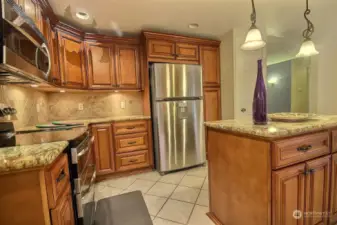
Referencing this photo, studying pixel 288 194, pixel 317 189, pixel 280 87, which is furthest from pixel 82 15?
pixel 280 87

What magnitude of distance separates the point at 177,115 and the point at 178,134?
0.98ft

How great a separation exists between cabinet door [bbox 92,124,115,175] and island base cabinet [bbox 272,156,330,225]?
205 cm

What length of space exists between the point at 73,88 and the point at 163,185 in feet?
5.95

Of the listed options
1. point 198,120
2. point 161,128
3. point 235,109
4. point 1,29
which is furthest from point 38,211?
point 235,109

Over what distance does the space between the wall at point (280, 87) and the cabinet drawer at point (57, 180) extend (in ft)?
20.9

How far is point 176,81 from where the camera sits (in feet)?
8.45

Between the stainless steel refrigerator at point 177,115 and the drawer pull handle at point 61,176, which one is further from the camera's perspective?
the stainless steel refrigerator at point 177,115

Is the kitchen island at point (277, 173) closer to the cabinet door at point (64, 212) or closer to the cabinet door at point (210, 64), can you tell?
the cabinet door at point (64, 212)

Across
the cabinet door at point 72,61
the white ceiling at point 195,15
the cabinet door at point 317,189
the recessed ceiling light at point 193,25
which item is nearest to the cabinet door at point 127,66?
the white ceiling at point 195,15

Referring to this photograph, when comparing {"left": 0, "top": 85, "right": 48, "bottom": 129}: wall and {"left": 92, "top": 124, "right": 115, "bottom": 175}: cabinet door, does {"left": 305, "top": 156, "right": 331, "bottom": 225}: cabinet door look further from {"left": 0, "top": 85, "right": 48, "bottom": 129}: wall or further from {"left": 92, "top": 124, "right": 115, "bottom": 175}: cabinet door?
{"left": 0, "top": 85, "right": 48, "bottom": 129}: wall

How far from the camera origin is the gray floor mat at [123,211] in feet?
5.15

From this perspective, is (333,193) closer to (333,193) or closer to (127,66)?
(333,193)

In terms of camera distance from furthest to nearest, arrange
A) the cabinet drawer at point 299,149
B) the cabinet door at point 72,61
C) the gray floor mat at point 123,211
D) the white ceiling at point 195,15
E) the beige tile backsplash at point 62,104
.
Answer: the cabinet door at point 72,61, the white ceiling at point 195,15, the beige tile backsplash at point 62,104, the gray floor mat at point 123,211, the cabinet drawer at point 299,149

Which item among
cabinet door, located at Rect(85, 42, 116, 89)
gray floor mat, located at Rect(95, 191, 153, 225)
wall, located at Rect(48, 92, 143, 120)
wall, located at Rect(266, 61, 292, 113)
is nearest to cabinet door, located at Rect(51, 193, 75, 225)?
gray floor mat, located at Rect(95, 191, 153, 225)
